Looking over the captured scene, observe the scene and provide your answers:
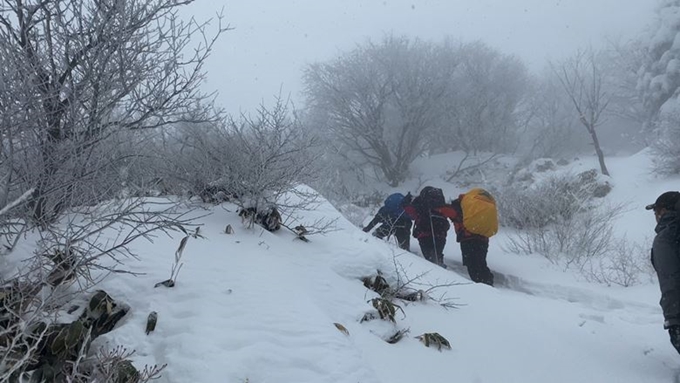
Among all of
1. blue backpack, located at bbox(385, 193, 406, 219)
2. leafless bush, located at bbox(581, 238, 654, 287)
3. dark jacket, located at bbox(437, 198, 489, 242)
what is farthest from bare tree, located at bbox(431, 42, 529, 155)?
dark jacket, located at bbox(437, 198, 489, 242)

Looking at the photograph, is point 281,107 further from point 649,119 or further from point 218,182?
point 649,119

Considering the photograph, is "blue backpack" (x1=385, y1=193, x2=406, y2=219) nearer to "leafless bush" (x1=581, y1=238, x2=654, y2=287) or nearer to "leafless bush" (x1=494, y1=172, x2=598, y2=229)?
"leafless bush" (x1=581, y1=238, x2=654, y2=287)

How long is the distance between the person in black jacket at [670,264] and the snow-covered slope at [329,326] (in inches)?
23.0

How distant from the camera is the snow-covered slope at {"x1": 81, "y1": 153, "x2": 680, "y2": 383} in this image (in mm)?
2779

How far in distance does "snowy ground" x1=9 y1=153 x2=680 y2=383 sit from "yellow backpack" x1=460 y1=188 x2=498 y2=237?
1471mm

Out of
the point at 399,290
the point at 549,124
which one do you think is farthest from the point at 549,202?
the point at 549,124

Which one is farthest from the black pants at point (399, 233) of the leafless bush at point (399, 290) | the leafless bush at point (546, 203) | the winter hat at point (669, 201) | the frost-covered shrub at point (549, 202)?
the winter hat at point (669, 201)

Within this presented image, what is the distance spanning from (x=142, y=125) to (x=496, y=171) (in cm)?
2025

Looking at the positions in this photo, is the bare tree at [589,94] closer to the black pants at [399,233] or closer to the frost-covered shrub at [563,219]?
the frost-covered shrub at [563,219]

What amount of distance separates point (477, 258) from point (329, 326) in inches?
166

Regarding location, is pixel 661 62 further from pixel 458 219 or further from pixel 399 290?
pixel 399 290

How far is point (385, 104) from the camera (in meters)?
24.9

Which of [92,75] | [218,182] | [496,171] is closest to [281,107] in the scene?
[218,182]

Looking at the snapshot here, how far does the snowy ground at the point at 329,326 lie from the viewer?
2777mm
